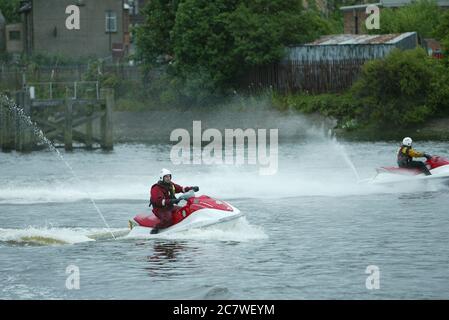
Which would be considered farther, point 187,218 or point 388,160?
point 388,160

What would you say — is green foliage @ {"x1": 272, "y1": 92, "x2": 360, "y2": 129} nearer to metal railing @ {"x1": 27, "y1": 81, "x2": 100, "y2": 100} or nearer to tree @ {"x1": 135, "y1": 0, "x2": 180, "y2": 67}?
tree @ {"x1": 135, "y1": 0, "x2": 180, "y2": 67}

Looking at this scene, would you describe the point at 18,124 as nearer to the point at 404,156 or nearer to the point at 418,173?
the point at 404,156

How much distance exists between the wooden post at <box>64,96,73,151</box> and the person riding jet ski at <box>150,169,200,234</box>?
31934 millimetres

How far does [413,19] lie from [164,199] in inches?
2219

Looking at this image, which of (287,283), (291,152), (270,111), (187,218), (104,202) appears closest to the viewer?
(287,283)

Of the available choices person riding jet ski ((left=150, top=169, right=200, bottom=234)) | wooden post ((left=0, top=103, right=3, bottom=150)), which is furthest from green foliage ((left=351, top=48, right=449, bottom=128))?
person riding jet ski ((left=150, top=169, right=200, bottom=234))

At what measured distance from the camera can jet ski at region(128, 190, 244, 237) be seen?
2980cm

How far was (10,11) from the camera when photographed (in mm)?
111688

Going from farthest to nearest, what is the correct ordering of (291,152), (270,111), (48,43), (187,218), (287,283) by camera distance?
(48,43) < (270,111) < (291,152) < (187,218) < (287,283)

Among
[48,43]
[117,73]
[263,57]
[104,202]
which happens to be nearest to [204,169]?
[104,202]

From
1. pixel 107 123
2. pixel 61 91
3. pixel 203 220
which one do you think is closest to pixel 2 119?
pixel 107 123

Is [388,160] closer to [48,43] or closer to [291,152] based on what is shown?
[291,152]

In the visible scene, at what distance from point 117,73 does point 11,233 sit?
53342 millimetres
